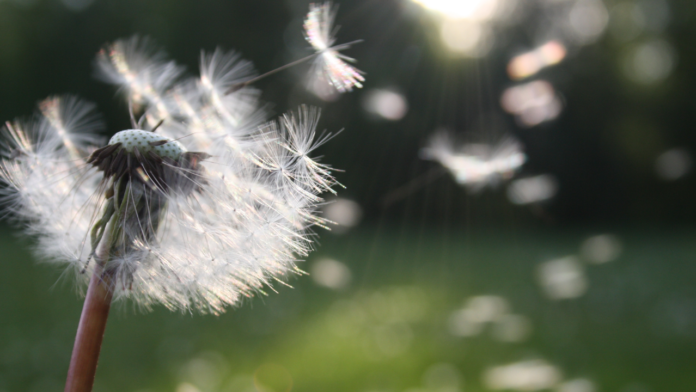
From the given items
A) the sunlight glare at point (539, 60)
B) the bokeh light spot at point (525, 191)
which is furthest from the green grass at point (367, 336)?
the sunlight glare at point (539, 60)

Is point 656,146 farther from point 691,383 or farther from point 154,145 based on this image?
point 154,145

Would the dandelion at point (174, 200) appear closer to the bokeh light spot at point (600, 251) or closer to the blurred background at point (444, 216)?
the blurred background at point (444, 216)

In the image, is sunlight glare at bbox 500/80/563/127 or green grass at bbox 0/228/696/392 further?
green grass at bbox 0/228/696/392

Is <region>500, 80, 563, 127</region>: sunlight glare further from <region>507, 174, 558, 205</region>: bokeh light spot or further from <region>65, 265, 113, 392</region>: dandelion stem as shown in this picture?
<region>65, 265, 113, 392</region>: dandelion stem

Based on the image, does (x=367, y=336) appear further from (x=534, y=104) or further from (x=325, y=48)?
(x=325, y=48)

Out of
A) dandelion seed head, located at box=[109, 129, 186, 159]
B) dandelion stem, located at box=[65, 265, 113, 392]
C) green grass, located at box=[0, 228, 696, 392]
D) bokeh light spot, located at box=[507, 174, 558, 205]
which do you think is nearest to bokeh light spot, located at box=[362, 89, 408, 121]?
bokeh light spot, located at box=[507, 174, 558, 205]

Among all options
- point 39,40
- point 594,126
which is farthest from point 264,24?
point 594,126

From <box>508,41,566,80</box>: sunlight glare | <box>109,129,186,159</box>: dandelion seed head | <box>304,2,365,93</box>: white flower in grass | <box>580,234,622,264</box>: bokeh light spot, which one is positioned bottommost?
<box>109,129,186,159</box>: dandelion seed head

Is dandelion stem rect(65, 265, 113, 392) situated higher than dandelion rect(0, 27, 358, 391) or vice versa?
dandelion rect(0, 27, 358, 391)
